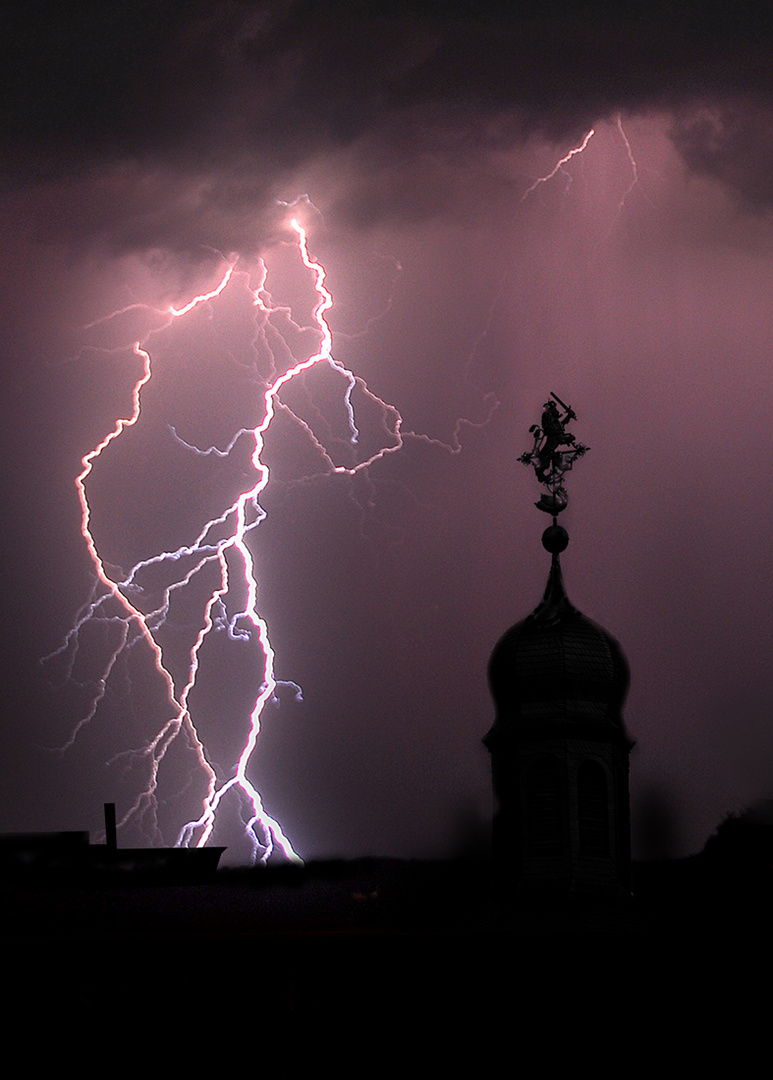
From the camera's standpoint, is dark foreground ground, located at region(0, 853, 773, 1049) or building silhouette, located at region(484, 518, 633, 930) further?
building silhouette, located at region(484, 518, 633, 930)

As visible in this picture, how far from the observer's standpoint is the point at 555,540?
4938cm

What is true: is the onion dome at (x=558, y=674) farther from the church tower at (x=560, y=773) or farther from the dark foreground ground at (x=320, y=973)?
the dark foreground ground at (x=320, y=973)

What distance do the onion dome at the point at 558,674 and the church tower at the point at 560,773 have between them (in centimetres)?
2

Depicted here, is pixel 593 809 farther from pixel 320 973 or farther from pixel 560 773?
pixel 320 973

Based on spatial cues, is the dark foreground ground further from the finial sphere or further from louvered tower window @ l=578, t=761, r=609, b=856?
the finial sphere

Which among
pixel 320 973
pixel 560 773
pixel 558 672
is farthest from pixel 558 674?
pixel 320 973

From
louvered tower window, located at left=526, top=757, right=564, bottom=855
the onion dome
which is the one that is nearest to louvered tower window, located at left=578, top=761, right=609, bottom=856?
louvered tower window, located at left=526, top=757, right=564, bottom=855

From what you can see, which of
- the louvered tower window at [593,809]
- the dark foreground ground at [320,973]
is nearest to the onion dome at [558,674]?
the louvered tower window at [593,809]

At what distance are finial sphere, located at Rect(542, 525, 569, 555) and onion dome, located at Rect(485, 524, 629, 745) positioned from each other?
148 cm

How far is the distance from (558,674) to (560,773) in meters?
1.90

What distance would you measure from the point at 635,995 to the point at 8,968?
34.2 feet

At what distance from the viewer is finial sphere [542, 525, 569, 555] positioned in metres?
49.3

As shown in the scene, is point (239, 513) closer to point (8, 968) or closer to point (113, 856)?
point (113, 856)

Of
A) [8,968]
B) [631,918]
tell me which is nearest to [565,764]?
[631,918]
